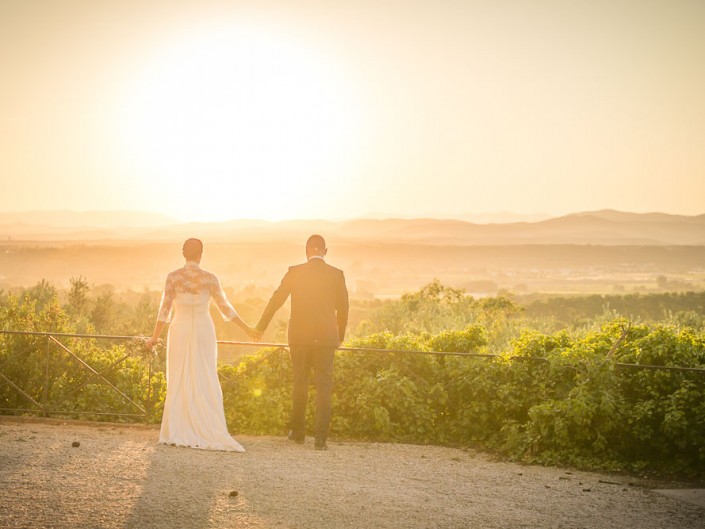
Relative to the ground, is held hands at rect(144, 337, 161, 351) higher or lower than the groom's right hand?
lower

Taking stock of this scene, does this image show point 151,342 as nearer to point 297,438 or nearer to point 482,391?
point 297,438

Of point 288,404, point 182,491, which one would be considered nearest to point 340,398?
point 288,404

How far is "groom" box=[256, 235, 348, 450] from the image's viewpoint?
30.7 feet

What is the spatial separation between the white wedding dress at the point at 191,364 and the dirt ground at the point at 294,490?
330 millimetres

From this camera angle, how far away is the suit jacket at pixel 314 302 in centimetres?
937

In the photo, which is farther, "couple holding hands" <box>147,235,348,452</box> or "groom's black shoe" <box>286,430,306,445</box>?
"groom's black shoe" <box>286,430,306,445</box>

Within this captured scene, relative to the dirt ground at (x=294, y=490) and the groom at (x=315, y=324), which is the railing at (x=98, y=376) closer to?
the groom at (x=315, y=324)

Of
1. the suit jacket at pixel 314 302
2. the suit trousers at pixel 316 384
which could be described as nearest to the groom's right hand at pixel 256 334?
the suit jacket at pixel 314 302

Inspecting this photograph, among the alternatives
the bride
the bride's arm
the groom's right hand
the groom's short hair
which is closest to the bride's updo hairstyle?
the bride

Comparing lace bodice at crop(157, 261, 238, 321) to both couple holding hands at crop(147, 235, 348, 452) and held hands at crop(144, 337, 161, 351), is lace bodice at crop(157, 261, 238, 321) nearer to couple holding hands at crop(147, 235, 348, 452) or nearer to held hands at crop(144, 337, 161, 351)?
couple holding hands at crop(147, 235, 348, 452)

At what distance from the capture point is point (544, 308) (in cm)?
6334

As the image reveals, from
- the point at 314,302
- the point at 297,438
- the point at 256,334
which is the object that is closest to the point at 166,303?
the point at 256,334

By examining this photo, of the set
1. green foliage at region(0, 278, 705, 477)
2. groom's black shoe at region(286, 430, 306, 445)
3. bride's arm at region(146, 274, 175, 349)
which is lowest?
groom's black shoe at region(286, 430, 306, 445)

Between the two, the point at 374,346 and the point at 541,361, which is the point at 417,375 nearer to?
the point at 374,346
